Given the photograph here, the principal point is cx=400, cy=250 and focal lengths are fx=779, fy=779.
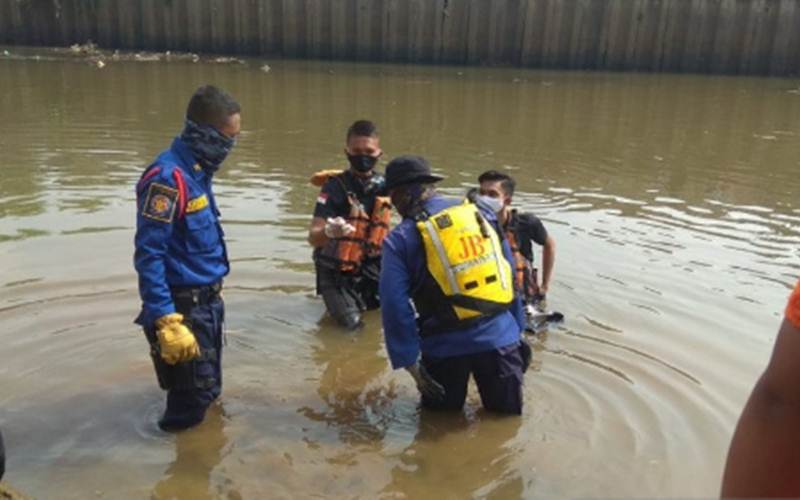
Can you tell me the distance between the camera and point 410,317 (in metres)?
4.34

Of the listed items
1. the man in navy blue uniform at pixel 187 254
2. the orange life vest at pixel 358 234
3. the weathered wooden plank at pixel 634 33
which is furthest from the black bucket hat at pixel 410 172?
the weathered wooden plank at pixel 634 33

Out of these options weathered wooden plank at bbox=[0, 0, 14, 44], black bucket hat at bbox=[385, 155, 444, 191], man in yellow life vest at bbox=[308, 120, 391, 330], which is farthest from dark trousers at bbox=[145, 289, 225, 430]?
weathered wooden plank at bbox=[0, 0, 14, 44]

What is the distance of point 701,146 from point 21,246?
37.2 ft

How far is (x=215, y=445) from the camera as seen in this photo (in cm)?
454

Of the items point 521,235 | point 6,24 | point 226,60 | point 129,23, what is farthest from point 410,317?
point 6,24

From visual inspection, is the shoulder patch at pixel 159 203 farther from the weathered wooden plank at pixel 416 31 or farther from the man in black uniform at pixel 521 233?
the weathered wooden plank at pixel 416 31

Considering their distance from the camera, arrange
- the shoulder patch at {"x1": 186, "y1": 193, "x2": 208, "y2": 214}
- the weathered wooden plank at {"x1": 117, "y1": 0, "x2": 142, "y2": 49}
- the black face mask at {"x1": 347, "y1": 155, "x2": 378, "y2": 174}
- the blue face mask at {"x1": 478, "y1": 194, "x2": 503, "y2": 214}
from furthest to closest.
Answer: the weathered wooden plank at {"x1": 117, "y1": 0, "x2": 142, "y2": 49} < the black face mask at {"x1": 347, "y1": 155, "x2": 378, "y2": 174} < the blue face mask at {"x1": 478, "y1": 194, "x2": 503, "y2": 214} < the shoulder patch at {"x1": 186, "y1": 193, "x2": 208, "y2": 214}

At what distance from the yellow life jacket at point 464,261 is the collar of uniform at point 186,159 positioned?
4.11 ft

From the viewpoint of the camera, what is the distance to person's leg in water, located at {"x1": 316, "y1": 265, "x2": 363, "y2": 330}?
6355 mm

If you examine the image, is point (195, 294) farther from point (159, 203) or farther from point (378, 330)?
point (378, 330)

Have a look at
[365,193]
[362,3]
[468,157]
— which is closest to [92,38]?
[362,3]

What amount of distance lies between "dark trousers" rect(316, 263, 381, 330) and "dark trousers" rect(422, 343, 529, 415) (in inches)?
64.6

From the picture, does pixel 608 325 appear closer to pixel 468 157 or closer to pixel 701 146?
pixel 468 157

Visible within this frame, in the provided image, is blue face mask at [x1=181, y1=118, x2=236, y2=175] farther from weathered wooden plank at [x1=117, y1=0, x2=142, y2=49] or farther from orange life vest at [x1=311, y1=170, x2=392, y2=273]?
weathered wooden plank at [x1=117, y1=0, x2=142, y2=49]
